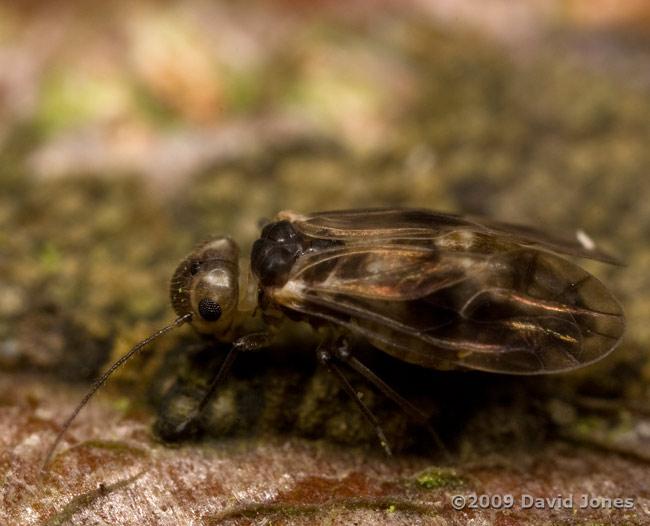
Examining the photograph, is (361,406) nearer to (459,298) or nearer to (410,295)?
(410,295)

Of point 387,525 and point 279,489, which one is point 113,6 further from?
point 387,525

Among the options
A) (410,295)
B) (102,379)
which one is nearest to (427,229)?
(410,295)

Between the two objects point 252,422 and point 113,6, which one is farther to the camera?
point 113,6

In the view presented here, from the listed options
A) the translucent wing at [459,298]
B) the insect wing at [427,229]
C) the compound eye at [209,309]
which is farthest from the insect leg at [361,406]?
the insect wing at [427,229]

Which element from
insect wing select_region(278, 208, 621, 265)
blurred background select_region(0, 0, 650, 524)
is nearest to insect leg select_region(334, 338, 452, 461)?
insect wing select_region(278, 208, 621, 265)

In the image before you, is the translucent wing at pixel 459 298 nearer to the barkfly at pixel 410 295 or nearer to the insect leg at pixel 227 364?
the barkfly at pixel 410 295

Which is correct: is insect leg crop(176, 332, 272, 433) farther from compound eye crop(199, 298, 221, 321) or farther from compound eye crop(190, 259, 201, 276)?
compound eye crop(190, 259, 201, 276)

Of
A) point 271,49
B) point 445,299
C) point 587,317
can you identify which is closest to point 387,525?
point 445,299
